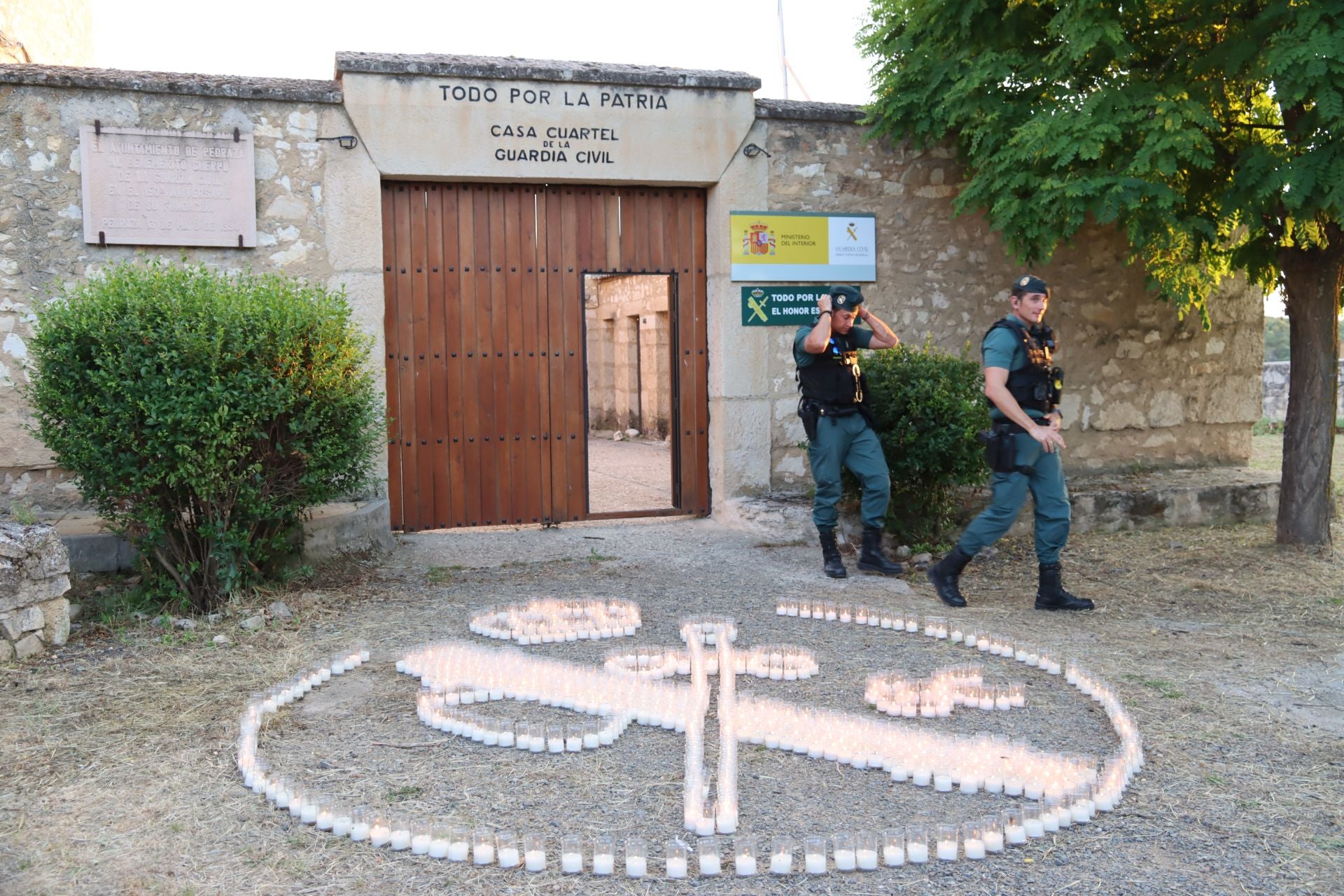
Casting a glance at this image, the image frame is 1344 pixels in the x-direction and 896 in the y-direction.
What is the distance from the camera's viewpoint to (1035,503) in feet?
18.5

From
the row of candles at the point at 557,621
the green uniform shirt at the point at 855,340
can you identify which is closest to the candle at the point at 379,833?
the row of candles at the point at 557,621

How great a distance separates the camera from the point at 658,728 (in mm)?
3869

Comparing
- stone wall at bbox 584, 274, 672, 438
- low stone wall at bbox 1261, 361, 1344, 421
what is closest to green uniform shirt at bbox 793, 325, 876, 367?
stone wall at bbox 584, 274, 672, 438

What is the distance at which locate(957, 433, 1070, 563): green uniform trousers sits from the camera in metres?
5.52

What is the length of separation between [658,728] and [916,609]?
2.27 m

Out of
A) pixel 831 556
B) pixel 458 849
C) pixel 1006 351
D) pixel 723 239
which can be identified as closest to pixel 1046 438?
Result: pixel 1006 351

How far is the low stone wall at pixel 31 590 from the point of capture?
15.2ft

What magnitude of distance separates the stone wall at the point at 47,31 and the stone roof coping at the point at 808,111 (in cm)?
516

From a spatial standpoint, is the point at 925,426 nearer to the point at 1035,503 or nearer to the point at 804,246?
the point at 1035,503

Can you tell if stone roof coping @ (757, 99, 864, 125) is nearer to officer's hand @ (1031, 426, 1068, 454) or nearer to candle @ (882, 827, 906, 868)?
officer's hand @ (1031, 426, 1068, 454)

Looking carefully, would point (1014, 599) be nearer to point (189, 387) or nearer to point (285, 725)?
point (285, 725)

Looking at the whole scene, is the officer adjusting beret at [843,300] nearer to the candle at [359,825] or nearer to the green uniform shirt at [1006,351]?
the green uniform shirt at [1006,351]

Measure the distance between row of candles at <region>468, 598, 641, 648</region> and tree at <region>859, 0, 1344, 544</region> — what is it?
3580mm

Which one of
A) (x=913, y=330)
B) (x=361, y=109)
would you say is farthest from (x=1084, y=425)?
(x=361, y=109)
